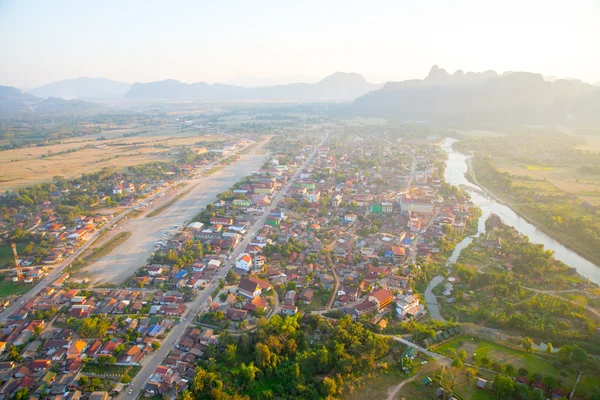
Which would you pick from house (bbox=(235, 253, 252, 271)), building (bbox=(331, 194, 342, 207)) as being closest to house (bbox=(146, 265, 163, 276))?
house (bbox=(235, 253, 252, 271))

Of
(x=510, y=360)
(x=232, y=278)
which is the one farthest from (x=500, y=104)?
(x=232, y=278)

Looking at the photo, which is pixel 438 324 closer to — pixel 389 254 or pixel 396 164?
pixel 389 254

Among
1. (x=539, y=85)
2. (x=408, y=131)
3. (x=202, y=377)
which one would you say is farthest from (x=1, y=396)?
(x=539, y=85)

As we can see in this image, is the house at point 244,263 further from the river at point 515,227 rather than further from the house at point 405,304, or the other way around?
the river at point 515,227

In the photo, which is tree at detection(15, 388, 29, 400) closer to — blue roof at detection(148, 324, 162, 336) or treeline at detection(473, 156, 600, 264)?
blue roof at detection(148, 324, 162, 336)

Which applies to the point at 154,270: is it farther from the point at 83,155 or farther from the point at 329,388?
the point at 83,155
